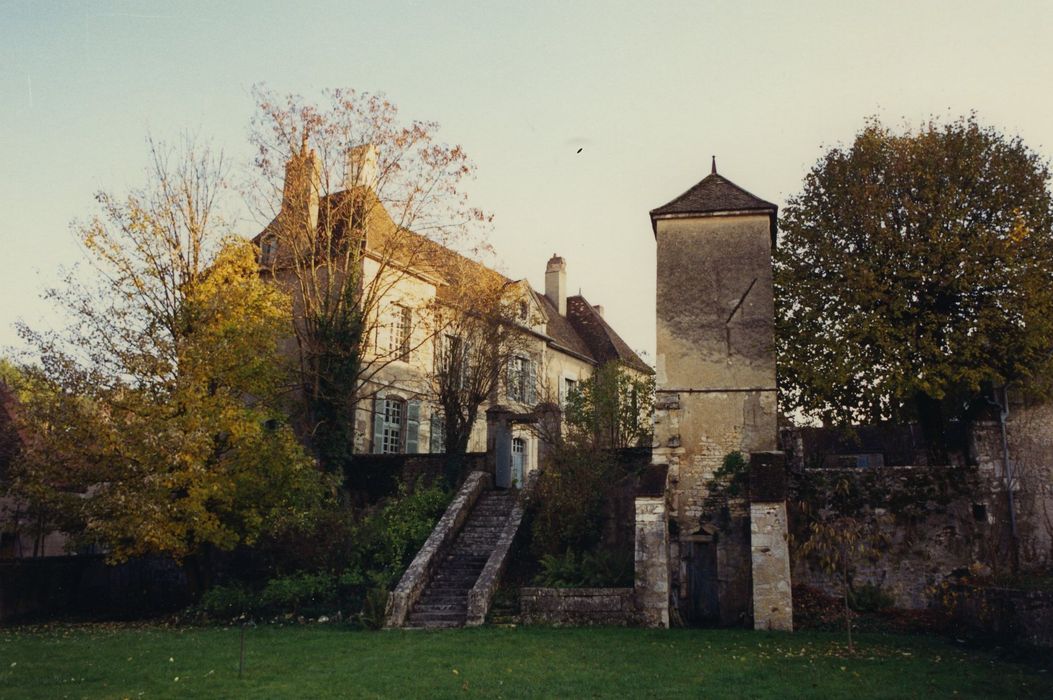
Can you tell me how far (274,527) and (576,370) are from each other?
19080mm

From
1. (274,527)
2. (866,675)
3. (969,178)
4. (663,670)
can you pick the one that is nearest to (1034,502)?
(969,178)

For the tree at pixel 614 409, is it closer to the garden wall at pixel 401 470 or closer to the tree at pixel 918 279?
the garden wall at pixel 401 470

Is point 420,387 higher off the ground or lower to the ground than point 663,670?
higher

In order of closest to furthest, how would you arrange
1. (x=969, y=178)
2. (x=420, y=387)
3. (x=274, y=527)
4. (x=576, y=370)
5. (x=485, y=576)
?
(x=485, y=576) < (x=274, y=527) < (x=969, y=178) < (x=420, y=387) < (x=576, y=370)

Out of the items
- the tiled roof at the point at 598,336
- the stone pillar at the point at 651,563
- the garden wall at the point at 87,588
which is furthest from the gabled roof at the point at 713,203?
the tiled roof at the point at 598,336

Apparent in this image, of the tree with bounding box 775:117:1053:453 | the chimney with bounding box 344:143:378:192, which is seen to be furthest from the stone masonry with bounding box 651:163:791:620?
the chimney with bounding box 344:143:378:192

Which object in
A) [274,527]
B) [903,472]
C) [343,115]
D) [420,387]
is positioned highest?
[343,115]

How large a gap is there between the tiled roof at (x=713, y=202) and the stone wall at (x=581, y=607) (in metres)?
9.07

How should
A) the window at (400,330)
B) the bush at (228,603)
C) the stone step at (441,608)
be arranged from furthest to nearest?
the window at (400,330) < the bush at (228,603) < the stone step at (441,608)

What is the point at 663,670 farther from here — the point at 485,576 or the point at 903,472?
the point at 903,472

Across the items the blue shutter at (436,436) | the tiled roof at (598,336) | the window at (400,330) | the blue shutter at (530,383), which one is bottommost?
the blue shutter at (436,436)

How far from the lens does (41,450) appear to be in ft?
55.5

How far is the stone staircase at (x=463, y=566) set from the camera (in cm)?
1572

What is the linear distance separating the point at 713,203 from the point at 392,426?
12.3m
